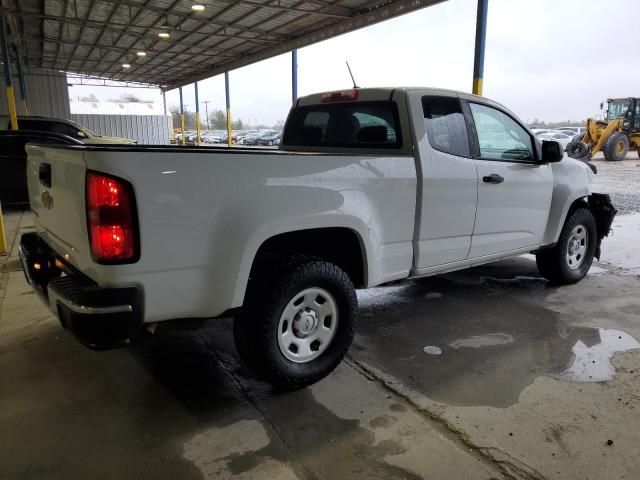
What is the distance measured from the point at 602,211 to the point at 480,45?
426cm

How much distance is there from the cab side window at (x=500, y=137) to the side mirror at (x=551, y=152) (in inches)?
4.2

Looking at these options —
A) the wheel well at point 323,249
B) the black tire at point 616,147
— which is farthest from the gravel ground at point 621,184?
the wheel well at point 323,249

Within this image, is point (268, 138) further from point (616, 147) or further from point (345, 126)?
point (345, 126)

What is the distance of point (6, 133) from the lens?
8.00m

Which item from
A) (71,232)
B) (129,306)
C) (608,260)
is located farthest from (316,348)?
(608,260)

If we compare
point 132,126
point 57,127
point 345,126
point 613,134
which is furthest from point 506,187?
Answer: point 132,126

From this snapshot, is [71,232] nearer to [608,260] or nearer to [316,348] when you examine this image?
[316,348]

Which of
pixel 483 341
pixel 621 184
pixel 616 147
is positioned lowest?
pixel 483 341

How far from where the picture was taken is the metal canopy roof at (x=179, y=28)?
11906 mm

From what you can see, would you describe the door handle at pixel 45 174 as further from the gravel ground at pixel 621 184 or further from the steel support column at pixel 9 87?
the steel support column at pixel 9 87

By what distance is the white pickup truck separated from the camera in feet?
7.25

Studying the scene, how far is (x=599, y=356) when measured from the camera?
342 cm

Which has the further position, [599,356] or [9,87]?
[9,87]

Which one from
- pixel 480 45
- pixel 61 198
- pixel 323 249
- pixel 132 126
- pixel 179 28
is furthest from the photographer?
pixel 132 126
